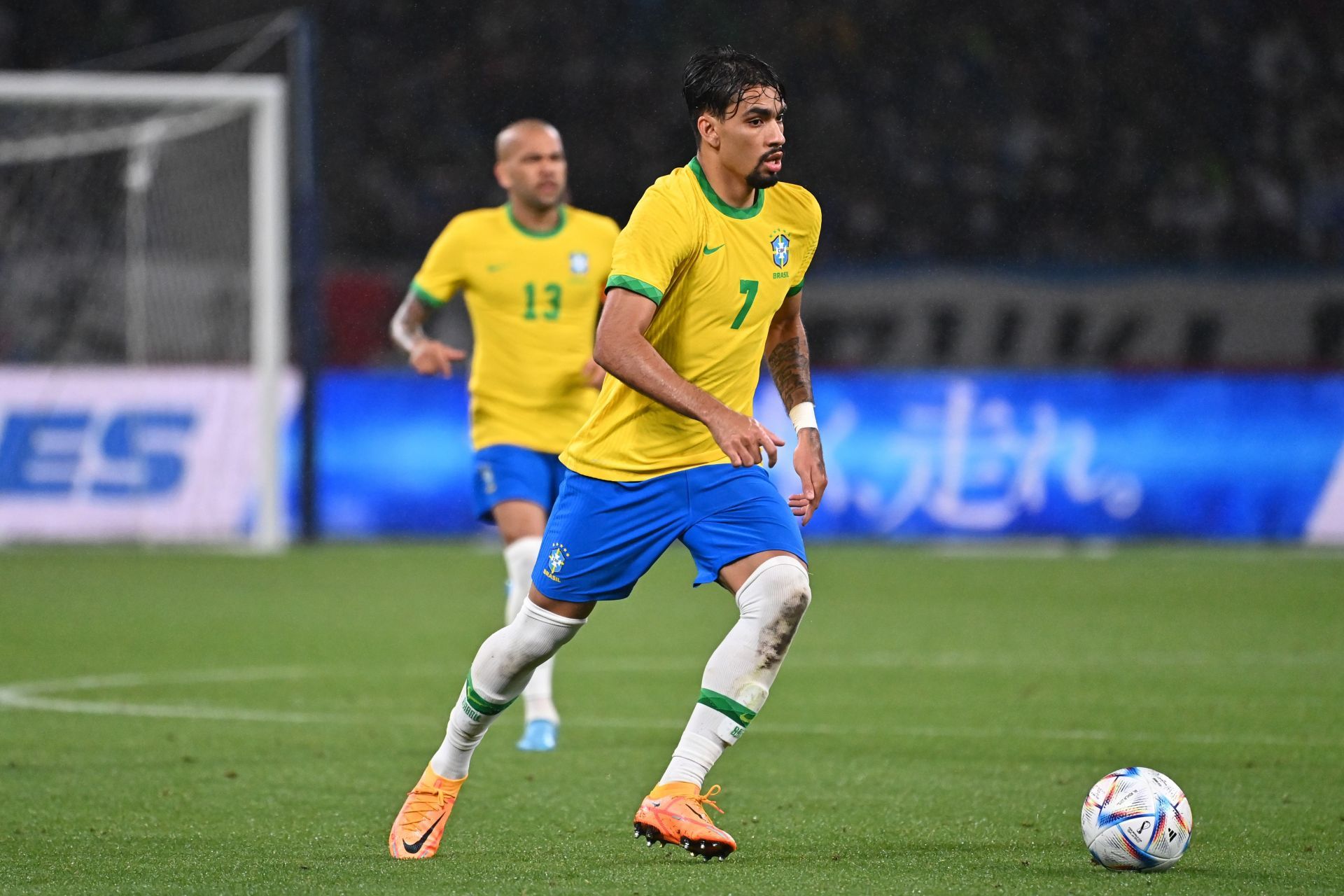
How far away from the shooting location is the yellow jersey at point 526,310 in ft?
24.8

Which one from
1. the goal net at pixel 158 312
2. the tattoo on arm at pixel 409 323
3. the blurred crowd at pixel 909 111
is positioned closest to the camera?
the tattoo on arm at pixel 409 323

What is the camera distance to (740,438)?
15.5 feet

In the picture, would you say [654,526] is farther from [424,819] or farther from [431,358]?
[431,358]

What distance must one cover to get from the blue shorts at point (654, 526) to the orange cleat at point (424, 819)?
0.60m

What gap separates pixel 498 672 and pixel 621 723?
Result: 2.67m

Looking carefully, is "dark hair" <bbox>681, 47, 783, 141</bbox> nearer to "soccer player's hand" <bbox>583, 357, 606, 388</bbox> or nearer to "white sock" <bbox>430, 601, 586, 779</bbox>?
"white sock" <bbox>430, 601, 586, 779</bbox>

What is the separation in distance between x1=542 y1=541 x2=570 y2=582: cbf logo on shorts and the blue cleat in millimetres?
2204

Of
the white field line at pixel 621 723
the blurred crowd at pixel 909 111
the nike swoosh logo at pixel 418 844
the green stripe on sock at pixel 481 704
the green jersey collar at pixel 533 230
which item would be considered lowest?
the white field line at pixel 621 723

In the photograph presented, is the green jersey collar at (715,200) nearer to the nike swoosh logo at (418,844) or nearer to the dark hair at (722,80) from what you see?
the dark hair at (722,80)

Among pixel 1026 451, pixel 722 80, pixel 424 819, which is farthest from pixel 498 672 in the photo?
pixel 1026 451

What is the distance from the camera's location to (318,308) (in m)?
17.0

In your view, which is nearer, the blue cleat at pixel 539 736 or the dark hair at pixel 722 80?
the dark hair at pixel 722 80

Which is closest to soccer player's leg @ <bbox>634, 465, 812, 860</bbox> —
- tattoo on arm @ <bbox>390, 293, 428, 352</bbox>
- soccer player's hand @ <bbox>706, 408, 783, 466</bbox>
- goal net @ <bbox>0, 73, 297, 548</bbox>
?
soccer player's hand @ <bbox>706, 408, 783, 466</bbox>

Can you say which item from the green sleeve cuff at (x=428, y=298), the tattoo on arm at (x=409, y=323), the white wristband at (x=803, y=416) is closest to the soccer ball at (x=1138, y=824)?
the white wristband at (x=803, y=416)
